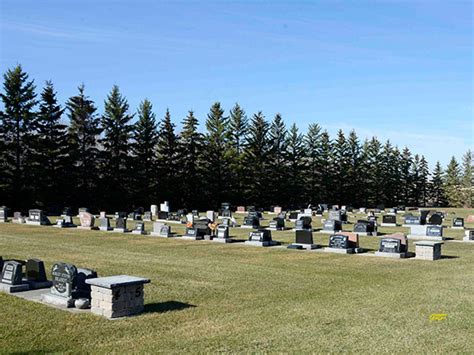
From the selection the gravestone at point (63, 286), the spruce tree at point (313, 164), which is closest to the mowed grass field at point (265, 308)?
the gravestone at point (63, 286)

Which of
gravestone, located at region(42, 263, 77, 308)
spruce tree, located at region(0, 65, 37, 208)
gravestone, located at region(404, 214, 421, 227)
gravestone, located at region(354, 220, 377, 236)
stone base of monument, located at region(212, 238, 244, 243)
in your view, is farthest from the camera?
spruce tree, located at region(0, 65, 37, 208)

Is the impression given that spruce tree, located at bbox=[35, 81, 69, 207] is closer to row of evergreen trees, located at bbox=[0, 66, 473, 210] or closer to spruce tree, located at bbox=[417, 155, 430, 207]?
row of evergreen trees, located at bbox=[0, 66, 473, 210]

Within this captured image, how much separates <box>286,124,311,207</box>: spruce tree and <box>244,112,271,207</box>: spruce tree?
389 centimetres

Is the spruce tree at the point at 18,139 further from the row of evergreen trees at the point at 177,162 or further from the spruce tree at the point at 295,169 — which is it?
the spruce tree at the point at 295,169

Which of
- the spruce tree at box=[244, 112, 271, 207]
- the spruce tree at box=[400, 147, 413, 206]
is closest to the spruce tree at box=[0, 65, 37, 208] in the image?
the spruce tree at box=[244, 112, 271, 207]

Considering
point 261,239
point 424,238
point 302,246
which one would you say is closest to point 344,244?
point 302,246

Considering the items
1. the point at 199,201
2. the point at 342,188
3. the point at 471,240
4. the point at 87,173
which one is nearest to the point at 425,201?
the point at 342,188

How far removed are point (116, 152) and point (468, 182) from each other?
62.8 meters

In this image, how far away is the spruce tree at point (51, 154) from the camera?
5363cm

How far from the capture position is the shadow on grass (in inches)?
466

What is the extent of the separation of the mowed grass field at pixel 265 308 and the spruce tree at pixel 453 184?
7497 cm

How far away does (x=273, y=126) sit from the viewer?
75.2 metres

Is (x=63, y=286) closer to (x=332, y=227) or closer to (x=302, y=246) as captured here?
(x=302, y=246)

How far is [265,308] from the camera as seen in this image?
1216 centimetres
